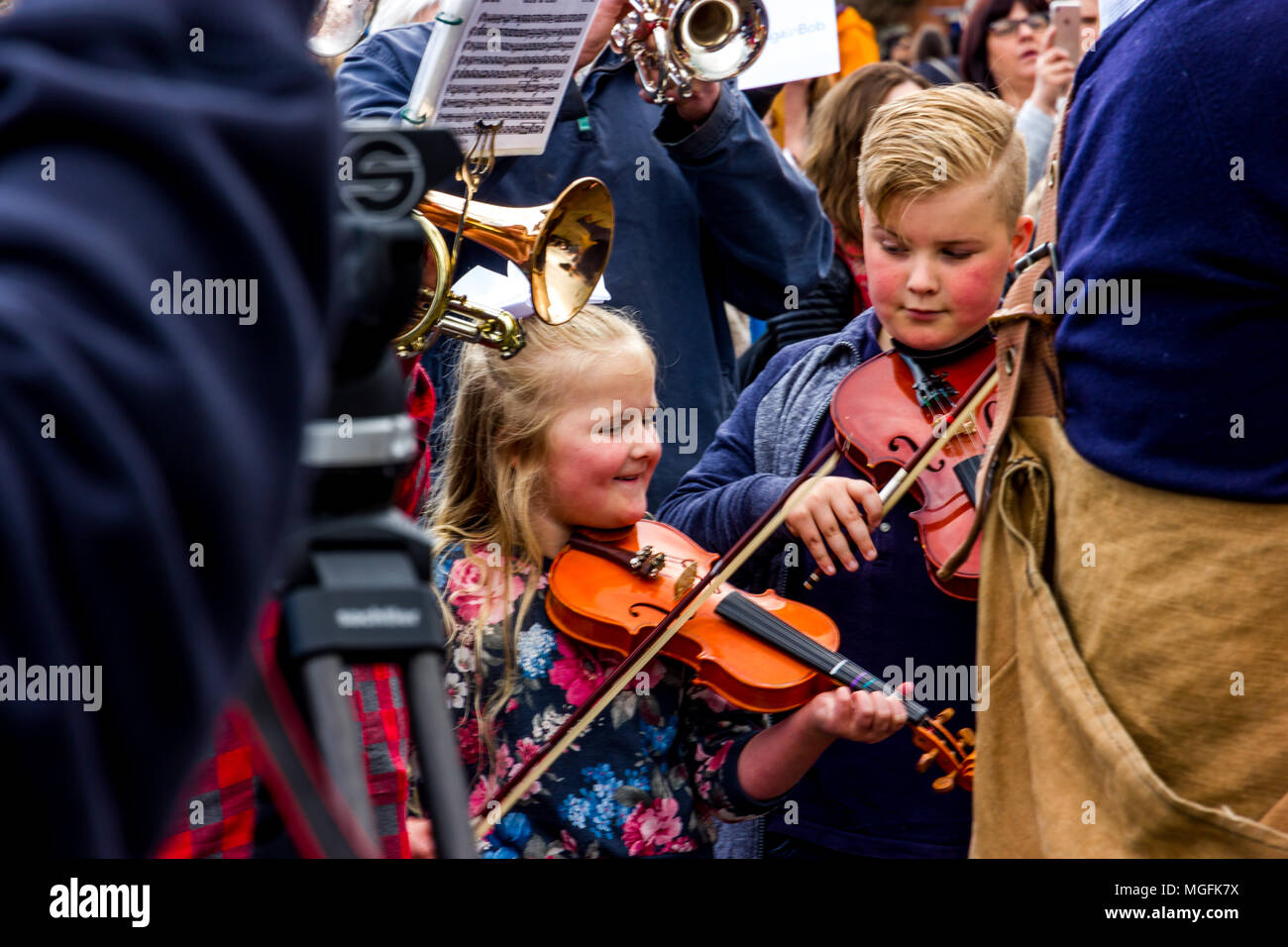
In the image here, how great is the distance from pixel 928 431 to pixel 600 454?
497mm

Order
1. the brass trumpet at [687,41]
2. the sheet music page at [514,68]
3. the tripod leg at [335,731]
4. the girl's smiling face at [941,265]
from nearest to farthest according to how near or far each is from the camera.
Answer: the tripod leg at [335,731], the sheet music page at [514,68], the girl's smiling face at [941,265], the brass trumpet at [687,41]

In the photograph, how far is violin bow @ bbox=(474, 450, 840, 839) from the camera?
1878 mm

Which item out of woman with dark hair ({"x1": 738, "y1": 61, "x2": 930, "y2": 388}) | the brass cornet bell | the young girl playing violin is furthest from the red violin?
the brass cornet bell

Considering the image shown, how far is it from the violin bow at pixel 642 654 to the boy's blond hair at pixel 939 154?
493mm

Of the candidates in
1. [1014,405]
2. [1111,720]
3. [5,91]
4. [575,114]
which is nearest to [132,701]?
[5,91]

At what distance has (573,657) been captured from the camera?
204cm

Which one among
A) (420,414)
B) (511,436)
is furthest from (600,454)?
(420,414)

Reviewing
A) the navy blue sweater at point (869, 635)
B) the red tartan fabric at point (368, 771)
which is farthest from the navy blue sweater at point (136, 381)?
the navy blue sweater at point (869, 635)

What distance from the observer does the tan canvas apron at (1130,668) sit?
4.62 ft

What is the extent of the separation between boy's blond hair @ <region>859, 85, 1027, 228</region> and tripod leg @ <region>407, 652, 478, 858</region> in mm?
1761

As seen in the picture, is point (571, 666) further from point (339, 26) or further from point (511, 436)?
point (339, 26)

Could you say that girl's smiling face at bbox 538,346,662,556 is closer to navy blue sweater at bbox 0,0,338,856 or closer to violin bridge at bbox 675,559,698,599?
violin bridge at bbox 675,559,698,599

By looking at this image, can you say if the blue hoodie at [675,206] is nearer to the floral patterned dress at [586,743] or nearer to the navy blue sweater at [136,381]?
the floral patterned dress at [586,743]

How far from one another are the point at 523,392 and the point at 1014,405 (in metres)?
0.85
